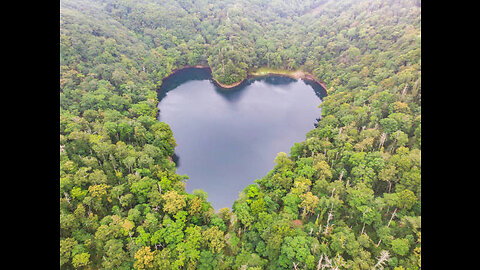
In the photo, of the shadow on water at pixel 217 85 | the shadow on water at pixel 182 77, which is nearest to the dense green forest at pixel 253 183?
the shadow on water at pixel 217 85

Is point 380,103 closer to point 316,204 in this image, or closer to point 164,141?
point 316,204

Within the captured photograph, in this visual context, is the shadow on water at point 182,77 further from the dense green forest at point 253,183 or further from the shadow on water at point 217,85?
the dense green forest at point 253,183

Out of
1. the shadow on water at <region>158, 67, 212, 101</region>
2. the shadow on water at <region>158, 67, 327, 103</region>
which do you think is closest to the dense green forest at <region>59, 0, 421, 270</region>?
the shadow on water at <region>158, 67, 327, 103</region>

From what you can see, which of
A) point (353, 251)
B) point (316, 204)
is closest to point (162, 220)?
point (316, 204)

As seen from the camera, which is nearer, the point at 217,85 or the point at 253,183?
the point at 253,183

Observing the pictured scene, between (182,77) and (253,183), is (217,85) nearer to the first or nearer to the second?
(182,77)

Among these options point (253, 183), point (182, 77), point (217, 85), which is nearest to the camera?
point (253, 183)

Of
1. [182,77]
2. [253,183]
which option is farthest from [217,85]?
[253,183]

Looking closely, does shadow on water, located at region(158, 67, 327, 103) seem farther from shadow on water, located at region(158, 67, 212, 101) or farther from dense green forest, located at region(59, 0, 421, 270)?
dense green forest, located at region(59, 0, 421, 270)

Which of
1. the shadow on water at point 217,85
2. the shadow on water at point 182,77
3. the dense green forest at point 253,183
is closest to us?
the dense green forest at point 253,183
